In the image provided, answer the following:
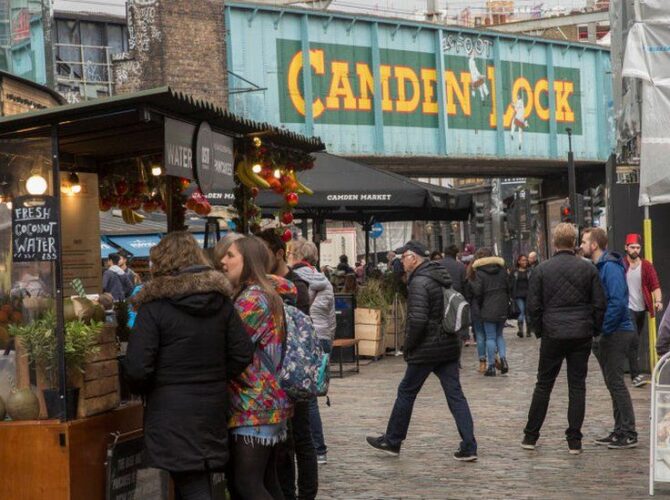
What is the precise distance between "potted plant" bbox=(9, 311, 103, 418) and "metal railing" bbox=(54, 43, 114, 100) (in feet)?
93.6

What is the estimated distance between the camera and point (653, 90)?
1524 cm

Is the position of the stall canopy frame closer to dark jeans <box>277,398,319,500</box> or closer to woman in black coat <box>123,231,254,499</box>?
woman in black coat <box>123,231,254,499</box>

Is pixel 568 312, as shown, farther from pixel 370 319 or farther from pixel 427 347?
pixel 370 319

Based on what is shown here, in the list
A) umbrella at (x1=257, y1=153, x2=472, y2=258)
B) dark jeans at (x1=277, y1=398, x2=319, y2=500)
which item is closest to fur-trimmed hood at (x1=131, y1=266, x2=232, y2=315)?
dark jeans at (x1=277, y1=398, x2=319, y2=500)

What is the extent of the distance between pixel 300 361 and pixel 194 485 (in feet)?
2.78

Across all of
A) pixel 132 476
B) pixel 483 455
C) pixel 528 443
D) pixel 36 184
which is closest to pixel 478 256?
pixel 528 443

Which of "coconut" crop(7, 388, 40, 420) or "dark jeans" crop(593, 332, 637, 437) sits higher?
"coconut" crop(7, 388, 40, 420)

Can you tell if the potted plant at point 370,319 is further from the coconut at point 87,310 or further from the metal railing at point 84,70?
the metal railing at point 84,70

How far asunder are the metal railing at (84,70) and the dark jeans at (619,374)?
84.6 feet

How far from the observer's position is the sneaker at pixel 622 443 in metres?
10.8

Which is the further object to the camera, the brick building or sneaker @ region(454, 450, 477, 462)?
the brick building

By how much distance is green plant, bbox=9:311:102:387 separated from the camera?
22.6ft

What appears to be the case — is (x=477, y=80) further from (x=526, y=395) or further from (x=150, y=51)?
(x=526, y=395)

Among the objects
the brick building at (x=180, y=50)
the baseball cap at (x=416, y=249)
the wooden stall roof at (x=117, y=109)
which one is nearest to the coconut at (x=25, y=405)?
the wooden stall roof at (x=117, y=109)
